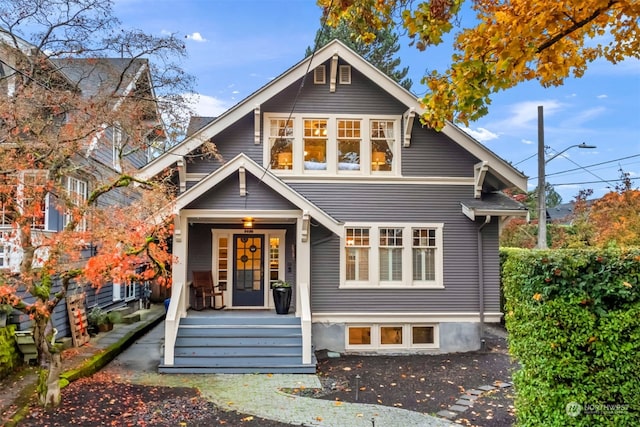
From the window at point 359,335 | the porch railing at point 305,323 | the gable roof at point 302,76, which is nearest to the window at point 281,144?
the gable roof at point 302,76

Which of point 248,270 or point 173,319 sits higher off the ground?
point 248,270

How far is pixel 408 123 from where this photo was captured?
36.5 feet

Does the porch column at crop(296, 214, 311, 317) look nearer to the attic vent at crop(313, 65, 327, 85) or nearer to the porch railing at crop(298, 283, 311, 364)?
the porch railing at crop(298, 283, 311, 364)

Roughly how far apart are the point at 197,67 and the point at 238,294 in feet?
18.9

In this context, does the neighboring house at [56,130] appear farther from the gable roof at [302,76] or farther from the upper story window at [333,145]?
the upper story window at [333,145]

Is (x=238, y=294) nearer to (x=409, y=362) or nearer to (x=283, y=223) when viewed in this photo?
(x=283, y=223)

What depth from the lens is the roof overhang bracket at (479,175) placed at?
35.9ft

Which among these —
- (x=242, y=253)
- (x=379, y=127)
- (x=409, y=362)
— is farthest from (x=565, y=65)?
(x=242, y=253)

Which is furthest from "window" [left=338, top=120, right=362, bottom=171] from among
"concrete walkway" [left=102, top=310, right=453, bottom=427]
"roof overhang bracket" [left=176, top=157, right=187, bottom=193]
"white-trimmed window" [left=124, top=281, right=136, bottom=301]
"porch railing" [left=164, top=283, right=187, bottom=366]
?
"white-trimmed window" [left=124, top=281, right=136, bottom=301]

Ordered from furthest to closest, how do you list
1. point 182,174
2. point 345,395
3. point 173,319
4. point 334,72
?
point 334,72, point 182,174, point 173,319, point 345,395

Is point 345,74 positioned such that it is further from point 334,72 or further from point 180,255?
point 180,255

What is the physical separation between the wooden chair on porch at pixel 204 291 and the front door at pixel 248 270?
20.3 inches

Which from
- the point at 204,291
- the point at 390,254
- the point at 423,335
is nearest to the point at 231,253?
the point at 204,291

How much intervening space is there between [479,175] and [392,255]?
9.58 ft
